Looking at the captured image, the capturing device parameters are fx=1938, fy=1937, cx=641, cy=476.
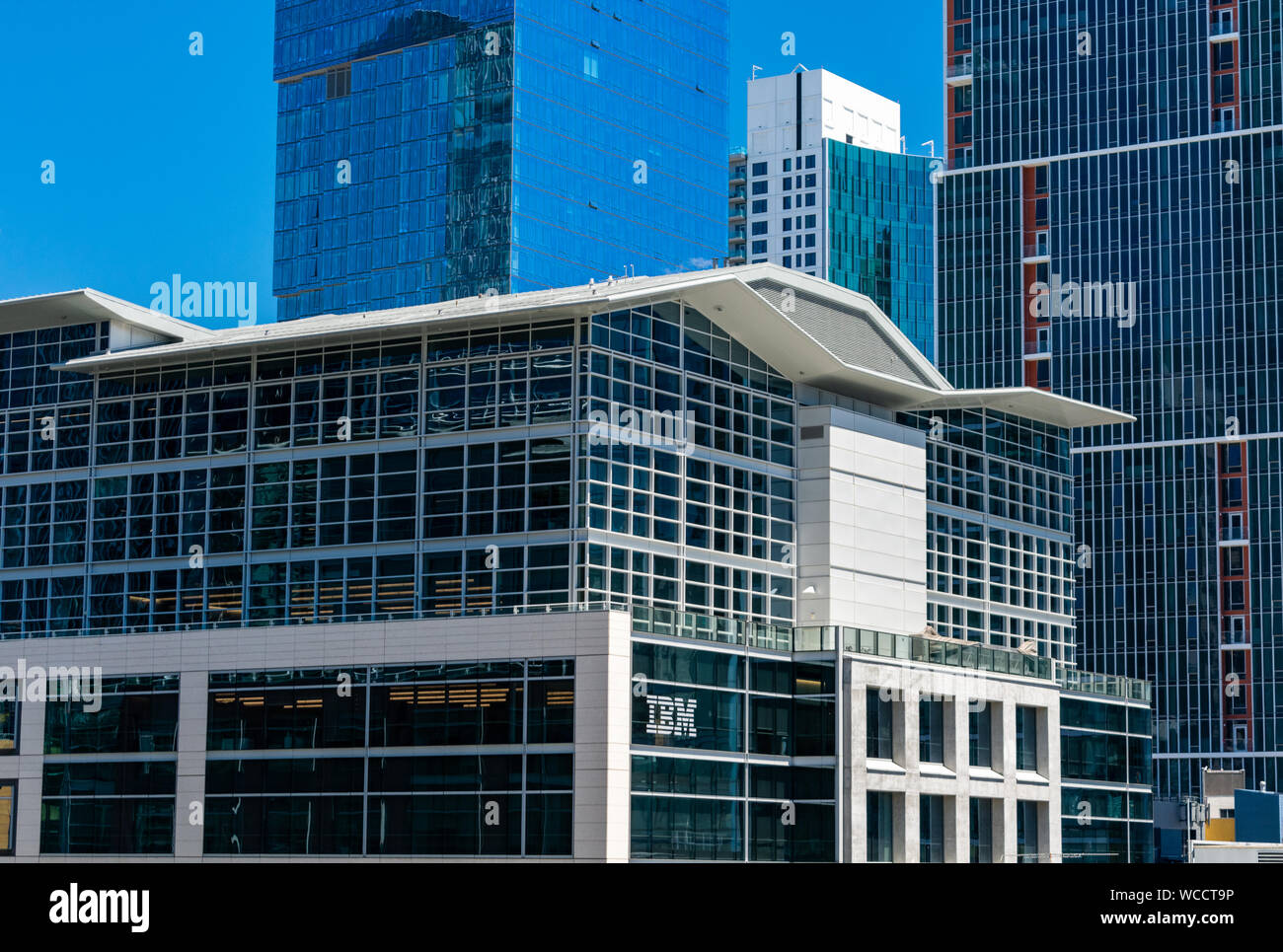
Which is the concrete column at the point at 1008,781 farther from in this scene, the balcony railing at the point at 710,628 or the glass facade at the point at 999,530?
the balcony railing at the point at 710,628

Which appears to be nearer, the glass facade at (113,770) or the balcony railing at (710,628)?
the balcony railing at (710,628)

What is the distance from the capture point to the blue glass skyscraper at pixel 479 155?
183 meters

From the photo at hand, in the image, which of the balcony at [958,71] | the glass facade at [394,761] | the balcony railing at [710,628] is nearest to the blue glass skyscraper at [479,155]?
the balcony at [958,71]

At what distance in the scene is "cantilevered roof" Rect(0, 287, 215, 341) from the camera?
267 feet

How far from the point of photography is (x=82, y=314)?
83.1 meters

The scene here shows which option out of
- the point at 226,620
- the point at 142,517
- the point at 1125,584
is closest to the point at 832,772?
the point at 226,620

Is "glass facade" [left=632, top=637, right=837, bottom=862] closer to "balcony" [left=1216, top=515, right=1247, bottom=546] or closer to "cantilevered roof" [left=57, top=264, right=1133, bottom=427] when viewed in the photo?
"cantilevered roof" [left=57, top=264, right=1133, bottom=427]

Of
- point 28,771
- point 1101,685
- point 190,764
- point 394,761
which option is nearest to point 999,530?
point 1101,685

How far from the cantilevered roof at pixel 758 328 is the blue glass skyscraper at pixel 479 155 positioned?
289ft

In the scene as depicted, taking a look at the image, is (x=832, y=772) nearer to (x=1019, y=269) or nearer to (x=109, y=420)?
(x=109, y=420)

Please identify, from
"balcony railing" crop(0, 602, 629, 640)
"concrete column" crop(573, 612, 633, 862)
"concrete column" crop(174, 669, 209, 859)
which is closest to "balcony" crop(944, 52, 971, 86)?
"balcony railing" crop(0, 602, 629, 640)

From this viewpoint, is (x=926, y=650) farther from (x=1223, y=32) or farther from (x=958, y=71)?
(x=958, y=71)

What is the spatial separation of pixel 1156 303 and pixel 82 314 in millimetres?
90198

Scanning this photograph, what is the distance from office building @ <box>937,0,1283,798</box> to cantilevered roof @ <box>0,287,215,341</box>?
80.6 m
